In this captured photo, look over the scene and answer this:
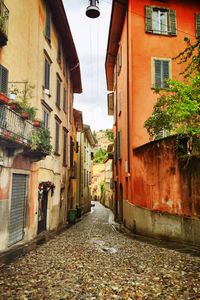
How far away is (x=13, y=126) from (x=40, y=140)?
6.90ft

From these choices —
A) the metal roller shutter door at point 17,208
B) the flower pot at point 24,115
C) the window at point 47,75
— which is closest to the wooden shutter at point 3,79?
the flower pot at point 24,115

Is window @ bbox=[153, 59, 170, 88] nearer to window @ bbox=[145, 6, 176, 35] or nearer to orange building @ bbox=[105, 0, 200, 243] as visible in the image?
orange building @ bbox=[105, 0, 200, 243]

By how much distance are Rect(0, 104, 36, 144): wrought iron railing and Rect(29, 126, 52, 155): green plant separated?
0.73 feet

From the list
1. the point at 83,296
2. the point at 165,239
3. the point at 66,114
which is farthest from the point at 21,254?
the point at 66,114

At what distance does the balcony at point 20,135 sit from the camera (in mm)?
9969

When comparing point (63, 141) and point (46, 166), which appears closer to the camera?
point (46, 166)

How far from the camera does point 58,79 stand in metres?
20.1

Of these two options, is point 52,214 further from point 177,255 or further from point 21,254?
point 177,255

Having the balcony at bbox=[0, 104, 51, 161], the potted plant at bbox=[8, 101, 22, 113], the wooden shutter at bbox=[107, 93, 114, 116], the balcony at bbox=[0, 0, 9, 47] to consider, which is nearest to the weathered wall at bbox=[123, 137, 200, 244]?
the balcony at bbox=[0, 104, 51, 161]

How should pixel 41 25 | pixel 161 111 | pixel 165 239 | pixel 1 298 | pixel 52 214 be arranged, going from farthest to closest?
pixel 52 214, pixel 41 25, pixel 161 111, pixel 165 239, pixel 1 298

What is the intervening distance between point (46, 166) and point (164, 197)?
7.21 meters

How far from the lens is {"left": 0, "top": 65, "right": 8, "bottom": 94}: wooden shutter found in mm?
11172

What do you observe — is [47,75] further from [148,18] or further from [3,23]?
[148,18]

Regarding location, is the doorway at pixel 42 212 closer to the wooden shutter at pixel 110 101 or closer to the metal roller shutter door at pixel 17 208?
the metal roller shutter door at pixel 17 208
